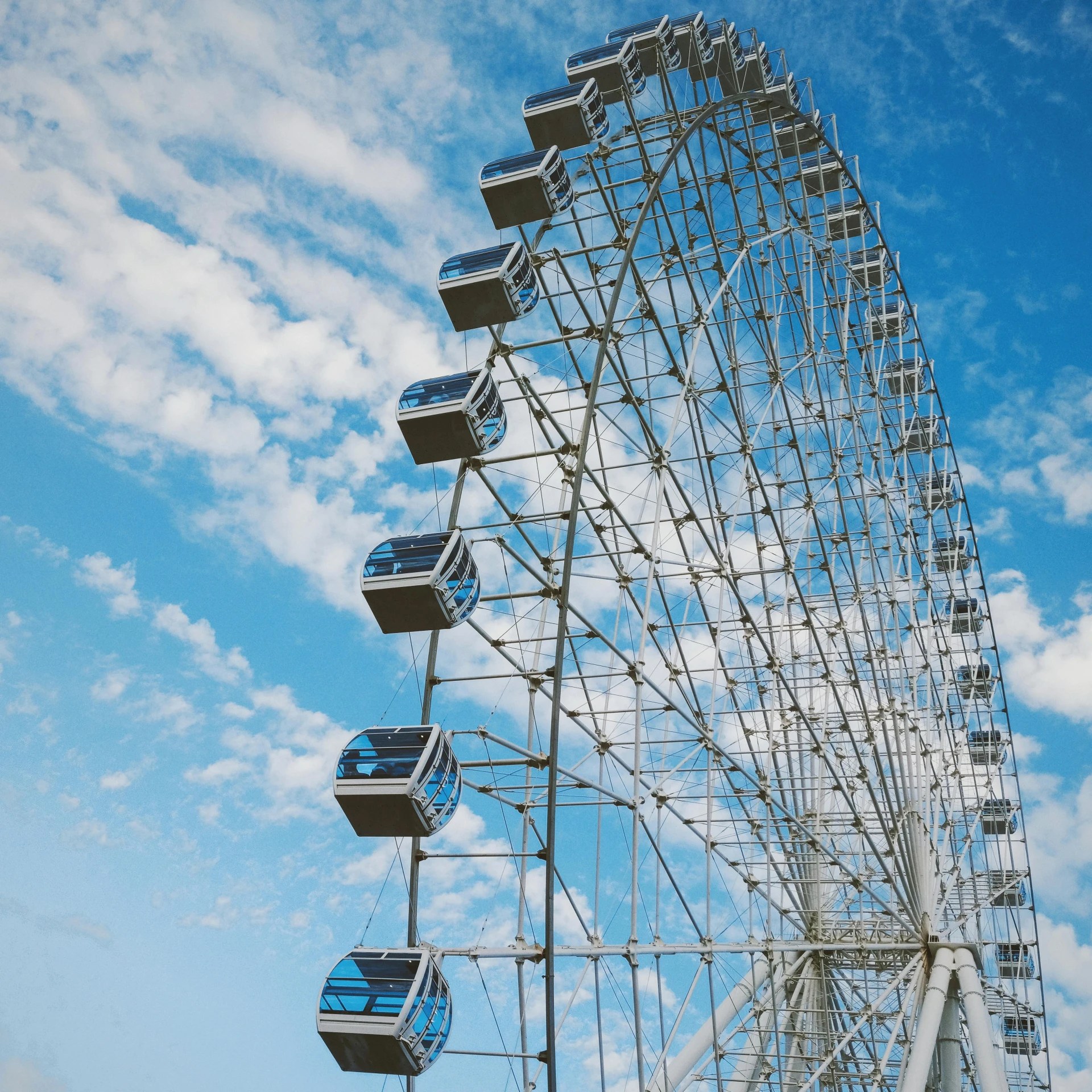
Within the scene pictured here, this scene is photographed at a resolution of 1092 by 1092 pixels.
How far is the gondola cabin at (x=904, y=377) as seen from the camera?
98.6 feet

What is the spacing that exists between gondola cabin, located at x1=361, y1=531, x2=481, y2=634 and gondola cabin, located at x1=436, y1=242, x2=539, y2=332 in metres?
3.55

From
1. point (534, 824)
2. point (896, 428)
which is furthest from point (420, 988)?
point (896, 428)

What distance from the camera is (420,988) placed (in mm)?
11242

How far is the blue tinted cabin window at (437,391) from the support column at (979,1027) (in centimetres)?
1183

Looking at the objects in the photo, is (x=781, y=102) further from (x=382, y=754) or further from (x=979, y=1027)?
(x=979, y=1027)

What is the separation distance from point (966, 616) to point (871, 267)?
37.5ft

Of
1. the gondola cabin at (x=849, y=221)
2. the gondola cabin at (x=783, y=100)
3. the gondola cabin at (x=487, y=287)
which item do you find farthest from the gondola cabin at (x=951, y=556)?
the gondola cabin at (x=487, y=287)

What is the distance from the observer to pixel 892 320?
30078 mm

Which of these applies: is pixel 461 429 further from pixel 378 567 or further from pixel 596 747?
pixel 596 747

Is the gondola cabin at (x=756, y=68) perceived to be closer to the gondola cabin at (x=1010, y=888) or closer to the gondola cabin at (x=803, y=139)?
the gondola cabin at (x=803, y=139)

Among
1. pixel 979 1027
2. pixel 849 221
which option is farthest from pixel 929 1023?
pixel 849 221

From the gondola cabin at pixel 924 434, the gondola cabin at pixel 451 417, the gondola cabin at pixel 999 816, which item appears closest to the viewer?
the gondola cabin at pixel 451 417

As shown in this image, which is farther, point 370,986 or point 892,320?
point 892,320

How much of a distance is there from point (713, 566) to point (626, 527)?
10.2ft
